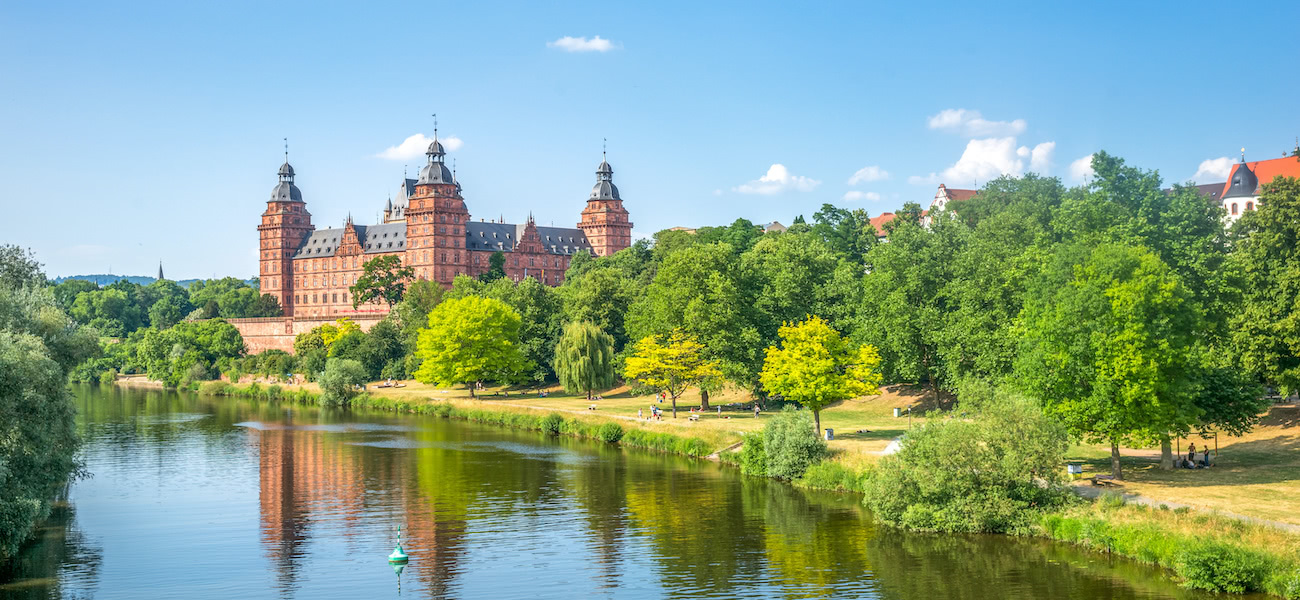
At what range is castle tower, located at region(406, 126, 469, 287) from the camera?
13688cm

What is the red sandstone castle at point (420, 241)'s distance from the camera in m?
138

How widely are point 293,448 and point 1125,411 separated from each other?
131ft

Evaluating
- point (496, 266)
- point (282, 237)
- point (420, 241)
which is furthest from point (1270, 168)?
point (282, 237)

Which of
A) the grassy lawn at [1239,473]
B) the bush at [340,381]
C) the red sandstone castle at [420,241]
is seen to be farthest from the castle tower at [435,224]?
the grassy lawn at [1239,473]

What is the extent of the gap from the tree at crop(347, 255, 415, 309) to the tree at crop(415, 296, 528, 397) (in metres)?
48.3

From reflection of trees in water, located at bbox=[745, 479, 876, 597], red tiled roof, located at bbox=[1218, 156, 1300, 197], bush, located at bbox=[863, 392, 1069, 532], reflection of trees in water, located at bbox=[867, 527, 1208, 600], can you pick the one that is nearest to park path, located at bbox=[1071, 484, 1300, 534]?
bush, located at bbox=[863, 392, 1069, 532]

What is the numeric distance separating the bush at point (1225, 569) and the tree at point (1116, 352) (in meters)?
8.45

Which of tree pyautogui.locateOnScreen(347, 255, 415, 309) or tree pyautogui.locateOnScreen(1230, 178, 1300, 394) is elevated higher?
tree pyautogui.locateOnScreen(347, 255, 415, 309)

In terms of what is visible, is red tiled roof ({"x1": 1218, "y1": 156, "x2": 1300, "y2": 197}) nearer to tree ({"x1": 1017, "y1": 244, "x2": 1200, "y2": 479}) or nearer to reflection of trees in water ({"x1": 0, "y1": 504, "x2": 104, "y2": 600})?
tree ({"x1": 1017, "y1": 244, "x2": 1200, "y2": 479})

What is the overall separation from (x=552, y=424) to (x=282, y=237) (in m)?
112

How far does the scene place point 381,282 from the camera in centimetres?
12650

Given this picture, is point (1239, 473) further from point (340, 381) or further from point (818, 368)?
point (340, 381)

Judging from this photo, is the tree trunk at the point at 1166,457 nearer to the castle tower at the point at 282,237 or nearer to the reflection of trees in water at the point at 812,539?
the reflection of trees in water at the point at 812,539

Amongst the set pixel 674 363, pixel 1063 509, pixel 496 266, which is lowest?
pixel 1063 509
